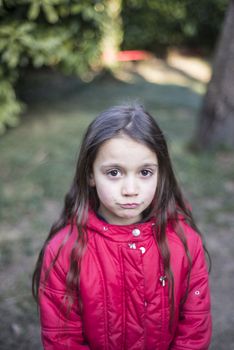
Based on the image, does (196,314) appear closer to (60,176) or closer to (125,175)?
(125,175)

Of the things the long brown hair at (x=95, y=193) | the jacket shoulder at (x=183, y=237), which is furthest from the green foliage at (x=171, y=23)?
the jacket shoulder at (x=183, y=237)

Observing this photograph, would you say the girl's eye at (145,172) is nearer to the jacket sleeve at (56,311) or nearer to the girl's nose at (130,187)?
the girl's nose at (130,187)

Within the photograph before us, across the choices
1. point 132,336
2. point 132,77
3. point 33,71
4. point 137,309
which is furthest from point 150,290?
point 132,77

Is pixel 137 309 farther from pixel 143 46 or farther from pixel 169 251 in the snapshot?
pixel 143 46

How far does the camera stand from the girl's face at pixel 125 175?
1625 mm

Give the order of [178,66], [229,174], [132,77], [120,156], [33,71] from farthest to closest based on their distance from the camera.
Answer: [178,66] < [132,77] < [33,71] < [229,174] < [120,156]

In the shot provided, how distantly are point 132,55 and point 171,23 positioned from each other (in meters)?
1.26

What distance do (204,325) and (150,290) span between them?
30 centimetres

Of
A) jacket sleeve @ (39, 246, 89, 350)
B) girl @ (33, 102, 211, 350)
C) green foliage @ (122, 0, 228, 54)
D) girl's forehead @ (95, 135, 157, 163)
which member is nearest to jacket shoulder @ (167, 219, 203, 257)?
girl @ (33, 102, 211, 350)

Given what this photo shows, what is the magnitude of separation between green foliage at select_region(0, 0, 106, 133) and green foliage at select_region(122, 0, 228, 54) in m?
2.95

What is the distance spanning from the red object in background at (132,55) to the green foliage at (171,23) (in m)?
0.15

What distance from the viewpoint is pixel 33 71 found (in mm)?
7500

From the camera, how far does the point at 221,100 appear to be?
15.5 ft

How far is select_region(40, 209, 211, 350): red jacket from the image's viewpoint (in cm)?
171
